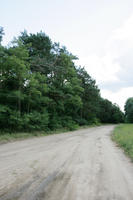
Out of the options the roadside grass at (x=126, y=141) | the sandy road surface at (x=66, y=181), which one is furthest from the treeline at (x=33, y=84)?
the sandy road surface at (x=66, y=181)

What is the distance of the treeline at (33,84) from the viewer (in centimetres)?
1188

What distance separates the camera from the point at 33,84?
502 inches

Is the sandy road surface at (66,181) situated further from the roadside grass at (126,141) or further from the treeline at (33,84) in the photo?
the treeline at (33,84)

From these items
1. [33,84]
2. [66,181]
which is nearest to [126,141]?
[66,181]

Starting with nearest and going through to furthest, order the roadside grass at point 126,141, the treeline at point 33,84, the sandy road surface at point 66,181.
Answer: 1. the sandy road surface at point 66,181
2. the roadside grass at point 126,141
3. the treeline at point 33,84

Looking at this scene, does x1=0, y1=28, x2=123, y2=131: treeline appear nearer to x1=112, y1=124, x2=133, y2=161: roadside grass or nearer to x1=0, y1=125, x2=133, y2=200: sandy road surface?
x1=112, y1=124, x2=133, y2=161: roadside grass

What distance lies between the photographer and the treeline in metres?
11.9

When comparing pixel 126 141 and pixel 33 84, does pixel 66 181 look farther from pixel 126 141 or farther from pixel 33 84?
pixel 33 84

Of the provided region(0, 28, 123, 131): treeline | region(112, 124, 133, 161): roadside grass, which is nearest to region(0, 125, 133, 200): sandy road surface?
region(112, 124, 133, 161): roadside grass

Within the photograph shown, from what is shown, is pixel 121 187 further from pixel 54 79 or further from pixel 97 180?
pixel 54 79

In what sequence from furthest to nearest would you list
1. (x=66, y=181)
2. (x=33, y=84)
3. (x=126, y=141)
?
(x=33, y=84) < (x=126, y=141) < (x=66, y=181)

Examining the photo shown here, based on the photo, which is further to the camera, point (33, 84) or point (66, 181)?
point (33, 84)

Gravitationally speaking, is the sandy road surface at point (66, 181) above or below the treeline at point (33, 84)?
below

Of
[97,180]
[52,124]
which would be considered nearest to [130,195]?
[97,180]
